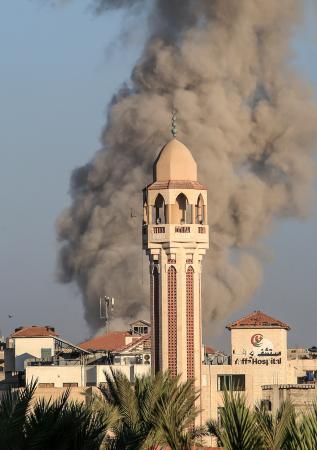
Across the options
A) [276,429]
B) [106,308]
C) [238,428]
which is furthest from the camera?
[106,308]

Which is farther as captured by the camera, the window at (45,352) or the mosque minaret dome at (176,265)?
the window at (45,352)

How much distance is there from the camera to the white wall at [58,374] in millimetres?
82875

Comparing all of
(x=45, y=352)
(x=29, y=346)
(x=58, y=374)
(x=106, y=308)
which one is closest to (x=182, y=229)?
(x=58, y=374)

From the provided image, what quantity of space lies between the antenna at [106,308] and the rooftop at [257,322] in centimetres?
2216

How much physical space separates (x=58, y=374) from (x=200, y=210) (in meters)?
13.2

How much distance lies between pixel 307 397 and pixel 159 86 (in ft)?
225

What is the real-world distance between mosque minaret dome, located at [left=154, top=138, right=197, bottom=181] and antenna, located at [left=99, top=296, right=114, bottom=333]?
34172 mm

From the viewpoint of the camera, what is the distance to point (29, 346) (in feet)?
302

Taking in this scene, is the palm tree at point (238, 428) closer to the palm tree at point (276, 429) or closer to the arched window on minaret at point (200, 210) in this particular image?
the palm tree at point (276, 429)

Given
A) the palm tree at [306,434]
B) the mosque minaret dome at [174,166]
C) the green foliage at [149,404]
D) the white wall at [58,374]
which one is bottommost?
the palm tree at [306,434]

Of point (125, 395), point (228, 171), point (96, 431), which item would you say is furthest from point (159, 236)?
point (228, 171)

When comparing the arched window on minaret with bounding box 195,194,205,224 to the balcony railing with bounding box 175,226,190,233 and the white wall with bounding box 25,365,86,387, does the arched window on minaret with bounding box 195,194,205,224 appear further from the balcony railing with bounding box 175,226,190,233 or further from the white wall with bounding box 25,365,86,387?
the white wall with bounding box 25,365,86,387

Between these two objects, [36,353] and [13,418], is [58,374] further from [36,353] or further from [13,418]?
[13,418]

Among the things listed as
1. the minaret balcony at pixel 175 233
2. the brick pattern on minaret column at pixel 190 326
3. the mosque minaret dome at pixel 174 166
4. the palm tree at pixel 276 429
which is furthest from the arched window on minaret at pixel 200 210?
the palm tree at pixel 276 429
